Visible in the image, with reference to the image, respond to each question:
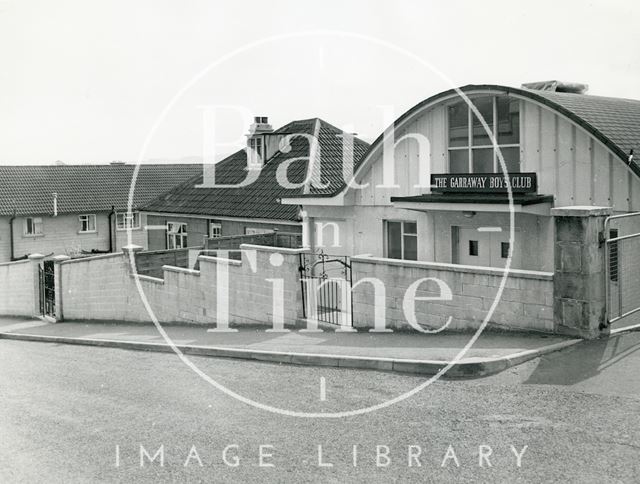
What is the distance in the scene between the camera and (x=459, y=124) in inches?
650

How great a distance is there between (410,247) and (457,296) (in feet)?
18.7

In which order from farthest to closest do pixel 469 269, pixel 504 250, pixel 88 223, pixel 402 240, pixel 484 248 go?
pixel 88 223 < pixel 402 240 < pixel 484 248 < pixel 504 250 < pixel 469 269

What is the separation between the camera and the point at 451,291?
12.2 meters

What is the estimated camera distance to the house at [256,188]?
26.6m

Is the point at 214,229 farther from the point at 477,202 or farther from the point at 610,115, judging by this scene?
the point at 610,115

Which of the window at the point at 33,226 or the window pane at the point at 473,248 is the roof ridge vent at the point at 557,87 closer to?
the window pane at the point at 473,248

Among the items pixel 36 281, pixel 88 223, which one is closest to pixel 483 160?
pixel 36 281

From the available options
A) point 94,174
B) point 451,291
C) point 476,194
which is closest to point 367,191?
point 476,194

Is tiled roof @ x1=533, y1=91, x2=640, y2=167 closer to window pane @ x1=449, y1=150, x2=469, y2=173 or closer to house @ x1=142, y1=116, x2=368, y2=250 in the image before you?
window pane @ x1=449, y1=150, x2=469, y2=173

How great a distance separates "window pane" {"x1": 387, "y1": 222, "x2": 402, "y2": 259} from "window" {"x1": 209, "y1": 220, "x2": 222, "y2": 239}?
12.2 meters

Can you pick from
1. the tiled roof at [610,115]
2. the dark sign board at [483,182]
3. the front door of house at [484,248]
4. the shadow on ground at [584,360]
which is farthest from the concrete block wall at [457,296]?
the tiled roof at [610,115]

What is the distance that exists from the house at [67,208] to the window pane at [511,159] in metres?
28.9

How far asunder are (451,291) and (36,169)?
40.7 metres

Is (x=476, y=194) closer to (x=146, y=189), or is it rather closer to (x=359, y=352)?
(x=359, y=352)
